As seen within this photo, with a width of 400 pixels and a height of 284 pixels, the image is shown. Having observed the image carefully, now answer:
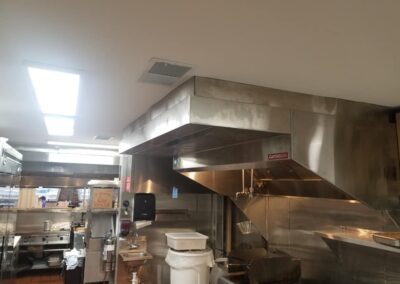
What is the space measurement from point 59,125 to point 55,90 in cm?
136

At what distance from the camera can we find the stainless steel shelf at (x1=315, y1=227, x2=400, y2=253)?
1.99 m

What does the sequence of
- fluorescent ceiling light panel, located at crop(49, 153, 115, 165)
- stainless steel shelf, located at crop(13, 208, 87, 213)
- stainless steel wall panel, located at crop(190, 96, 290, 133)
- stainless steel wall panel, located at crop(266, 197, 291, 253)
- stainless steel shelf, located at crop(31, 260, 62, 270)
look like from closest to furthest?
stainless steel wall panel, located at crop(190, 96, 290, 133)
stainless steel wall panel, located at crop(266, 197, 291, 253)
fluorescent ceiling light panel, located at crop(49, 153, 115, 165)
stainless steel shelf, located at crop(31, 260, 62, 270)
stainless steel shelf, located at crop(13, 208, 87, 213)

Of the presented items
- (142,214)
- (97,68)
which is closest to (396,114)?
(97,68)

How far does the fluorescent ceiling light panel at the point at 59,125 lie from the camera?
9.57 ft

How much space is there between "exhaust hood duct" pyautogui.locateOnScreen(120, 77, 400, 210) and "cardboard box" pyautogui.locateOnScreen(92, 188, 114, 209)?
280cm

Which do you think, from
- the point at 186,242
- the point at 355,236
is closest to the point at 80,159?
the point at 186,242

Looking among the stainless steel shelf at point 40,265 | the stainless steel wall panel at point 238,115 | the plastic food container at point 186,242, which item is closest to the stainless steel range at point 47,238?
the stainless steel shelf at point 40,265

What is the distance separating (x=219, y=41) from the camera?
1277mm

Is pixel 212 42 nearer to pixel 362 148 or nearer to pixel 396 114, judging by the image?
pixel 362 148

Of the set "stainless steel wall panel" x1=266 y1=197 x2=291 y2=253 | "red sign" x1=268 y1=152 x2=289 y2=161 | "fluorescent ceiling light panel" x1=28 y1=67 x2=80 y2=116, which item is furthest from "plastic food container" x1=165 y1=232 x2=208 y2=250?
"red sign" x1=268 y1=152 x2=289 y2=161

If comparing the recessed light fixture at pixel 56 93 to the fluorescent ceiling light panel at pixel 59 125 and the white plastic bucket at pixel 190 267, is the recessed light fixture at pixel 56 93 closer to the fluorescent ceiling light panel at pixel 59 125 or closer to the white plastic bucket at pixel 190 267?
the fluorescent ceiling light panel at pixel 59 125

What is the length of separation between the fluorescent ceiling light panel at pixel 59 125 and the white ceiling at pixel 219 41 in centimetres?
94

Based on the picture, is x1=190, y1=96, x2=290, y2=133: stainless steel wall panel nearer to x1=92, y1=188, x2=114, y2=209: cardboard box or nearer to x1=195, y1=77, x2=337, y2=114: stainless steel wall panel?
x1=195, y1=77, x2=337, y2=114: stainless steel wall panel

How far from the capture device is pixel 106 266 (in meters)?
4.54
